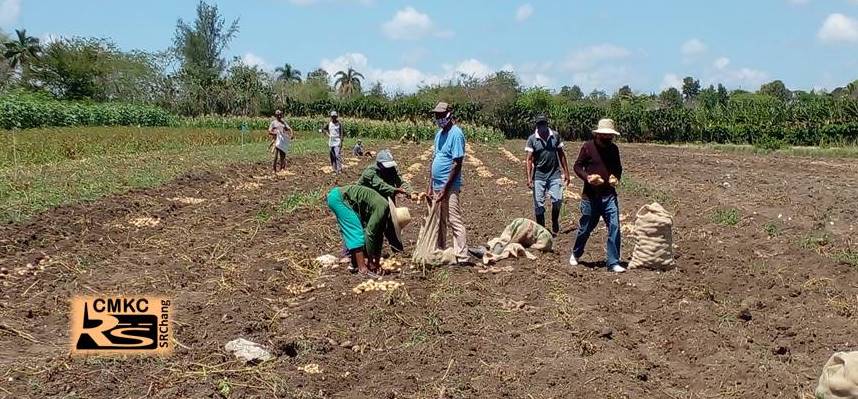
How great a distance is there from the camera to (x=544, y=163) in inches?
355

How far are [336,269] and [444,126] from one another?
185 centimetres

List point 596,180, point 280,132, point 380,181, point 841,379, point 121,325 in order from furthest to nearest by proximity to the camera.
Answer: point 280,132
point 596,180
point 380,181
point 121,325
point 841,379

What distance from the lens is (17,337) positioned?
556 cm

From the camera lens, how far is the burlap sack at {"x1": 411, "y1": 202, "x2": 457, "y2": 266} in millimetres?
7473

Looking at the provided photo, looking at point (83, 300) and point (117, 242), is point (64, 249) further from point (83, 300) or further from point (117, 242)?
point (83, 300)

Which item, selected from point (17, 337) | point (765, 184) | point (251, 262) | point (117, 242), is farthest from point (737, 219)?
point (17, 337)

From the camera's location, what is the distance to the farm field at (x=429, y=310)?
185 inches

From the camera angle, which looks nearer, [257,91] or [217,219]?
[217,219]

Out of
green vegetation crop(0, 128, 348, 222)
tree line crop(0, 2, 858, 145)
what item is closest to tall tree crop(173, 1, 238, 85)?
tree line crop(0, 2, 858, 145)

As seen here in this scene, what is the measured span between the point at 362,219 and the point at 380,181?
1.47ft

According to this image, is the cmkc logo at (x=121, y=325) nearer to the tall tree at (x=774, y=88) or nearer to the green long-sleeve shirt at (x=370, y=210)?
the green long-sleeve shirt at (x=370, y=210)

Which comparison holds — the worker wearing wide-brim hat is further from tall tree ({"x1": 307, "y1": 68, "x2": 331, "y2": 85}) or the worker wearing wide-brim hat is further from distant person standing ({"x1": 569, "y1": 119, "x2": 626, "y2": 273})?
tall tree ({"x1": 307, "y1": 68, "x2": 331, "y2": 85})

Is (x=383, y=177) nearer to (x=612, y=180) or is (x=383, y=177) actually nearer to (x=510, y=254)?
(x=510, y=254)

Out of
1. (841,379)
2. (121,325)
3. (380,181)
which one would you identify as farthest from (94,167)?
(841,379)
